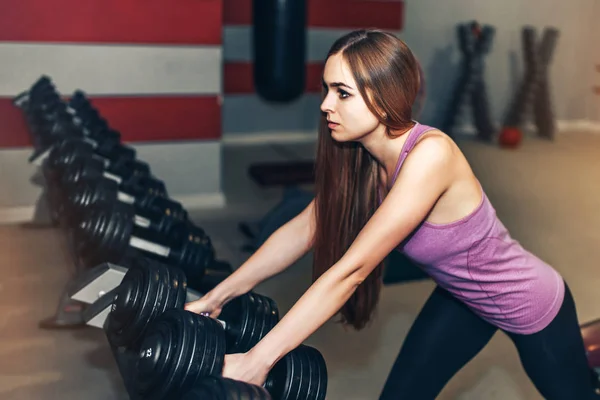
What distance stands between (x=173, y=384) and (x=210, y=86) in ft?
7.56

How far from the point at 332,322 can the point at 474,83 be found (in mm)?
3138

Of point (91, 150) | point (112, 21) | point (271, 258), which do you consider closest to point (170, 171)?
point (112, 21)

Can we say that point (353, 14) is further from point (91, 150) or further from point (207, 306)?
point (207, 306)

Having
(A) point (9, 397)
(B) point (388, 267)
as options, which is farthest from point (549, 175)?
(A) point (9, 397)

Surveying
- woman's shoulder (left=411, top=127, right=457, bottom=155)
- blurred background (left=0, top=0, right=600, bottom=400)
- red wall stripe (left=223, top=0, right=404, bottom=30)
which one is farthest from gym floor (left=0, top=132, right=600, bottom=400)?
red wall stripe (left=223, top=0, right=404, bottom=30)

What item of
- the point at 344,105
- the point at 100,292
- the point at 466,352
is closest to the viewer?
the point at 344,105

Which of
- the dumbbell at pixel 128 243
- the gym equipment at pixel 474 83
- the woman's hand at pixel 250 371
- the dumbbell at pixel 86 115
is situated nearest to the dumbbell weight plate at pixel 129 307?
the woman's hand at pixel 250 371

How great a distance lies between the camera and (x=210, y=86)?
304 centimetres

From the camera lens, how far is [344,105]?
3.02 feet

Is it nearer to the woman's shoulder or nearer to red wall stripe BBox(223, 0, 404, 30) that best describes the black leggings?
the woman's shoulder

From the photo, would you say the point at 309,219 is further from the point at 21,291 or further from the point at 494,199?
the point at 494,199

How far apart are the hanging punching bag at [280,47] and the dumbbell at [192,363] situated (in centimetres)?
280

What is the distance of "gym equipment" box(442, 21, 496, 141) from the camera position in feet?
15.2

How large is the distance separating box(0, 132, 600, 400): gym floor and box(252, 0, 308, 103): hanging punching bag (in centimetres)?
57
